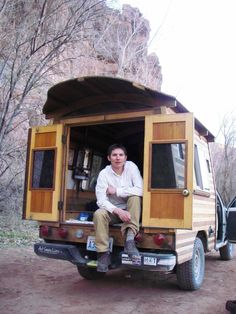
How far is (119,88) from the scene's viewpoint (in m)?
5.75

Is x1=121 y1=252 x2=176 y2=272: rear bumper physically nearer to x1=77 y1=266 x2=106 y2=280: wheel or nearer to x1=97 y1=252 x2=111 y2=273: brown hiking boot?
x1=97 y1=252 x2=111 y2=273: brown hiking boot

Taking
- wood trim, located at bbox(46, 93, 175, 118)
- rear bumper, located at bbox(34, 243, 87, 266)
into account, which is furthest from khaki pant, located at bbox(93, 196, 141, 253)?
wood trim, located at bbox(46, 93, 175, 118)

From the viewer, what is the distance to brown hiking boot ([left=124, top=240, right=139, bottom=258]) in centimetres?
509

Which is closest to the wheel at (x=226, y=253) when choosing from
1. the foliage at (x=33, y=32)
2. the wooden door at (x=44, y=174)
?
the wooden door at (x=44, y=174)

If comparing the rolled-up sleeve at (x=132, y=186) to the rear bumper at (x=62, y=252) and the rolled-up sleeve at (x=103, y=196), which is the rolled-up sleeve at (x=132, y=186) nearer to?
the rolled-up sleeve at (x=103, y=196)

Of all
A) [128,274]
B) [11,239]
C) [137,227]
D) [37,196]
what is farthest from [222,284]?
[11,239]

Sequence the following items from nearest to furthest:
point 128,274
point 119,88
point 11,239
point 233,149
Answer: point 119,88 → point 128,274 → point 11,239 → point 233,149

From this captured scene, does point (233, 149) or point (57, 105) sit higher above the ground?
point (233, 149)

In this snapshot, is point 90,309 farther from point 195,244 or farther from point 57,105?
point 57,105

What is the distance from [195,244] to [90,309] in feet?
6.52

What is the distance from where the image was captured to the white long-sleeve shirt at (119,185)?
559 centimetres

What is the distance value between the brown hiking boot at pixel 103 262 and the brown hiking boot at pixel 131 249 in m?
0.27

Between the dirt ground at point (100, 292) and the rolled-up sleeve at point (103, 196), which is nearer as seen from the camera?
the dirt ground at point (100, 292)

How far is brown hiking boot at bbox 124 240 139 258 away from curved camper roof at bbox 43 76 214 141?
5.98ft
